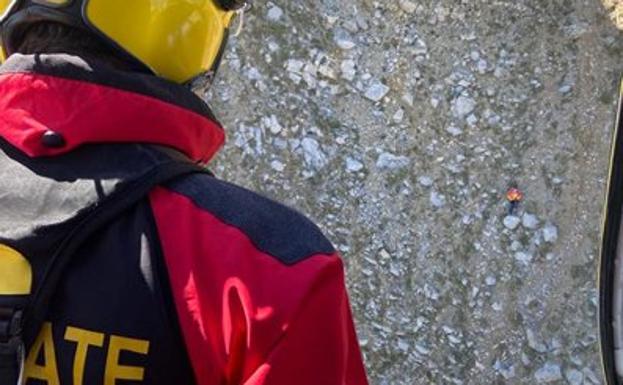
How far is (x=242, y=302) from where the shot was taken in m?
1.12

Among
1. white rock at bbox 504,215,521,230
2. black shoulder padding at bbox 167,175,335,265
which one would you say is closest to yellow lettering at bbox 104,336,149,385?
black shoulder padding at bbox 167,175,335,265

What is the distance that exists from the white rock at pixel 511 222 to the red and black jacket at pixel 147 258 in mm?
2244

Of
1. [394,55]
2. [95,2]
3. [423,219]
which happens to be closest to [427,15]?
[394,55]

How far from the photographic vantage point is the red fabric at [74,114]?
1181 millimetres

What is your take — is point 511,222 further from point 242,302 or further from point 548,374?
point 242,302

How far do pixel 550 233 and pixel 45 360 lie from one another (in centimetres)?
245

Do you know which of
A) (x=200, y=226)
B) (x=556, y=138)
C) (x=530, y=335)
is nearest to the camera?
(x=200, y=226)

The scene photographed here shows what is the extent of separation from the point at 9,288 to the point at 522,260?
2.41 metres

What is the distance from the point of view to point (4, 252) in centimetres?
117

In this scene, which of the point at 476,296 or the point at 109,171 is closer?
the point at 109,171

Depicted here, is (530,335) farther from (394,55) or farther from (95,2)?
(95,2)

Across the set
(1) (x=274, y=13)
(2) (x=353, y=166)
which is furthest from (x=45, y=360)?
(1) (x=274, y=13)

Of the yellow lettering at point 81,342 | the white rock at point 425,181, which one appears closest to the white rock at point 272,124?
the white rock at point 425,181

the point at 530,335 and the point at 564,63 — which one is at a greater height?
the point at 564,63
